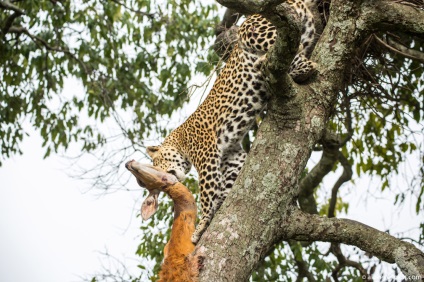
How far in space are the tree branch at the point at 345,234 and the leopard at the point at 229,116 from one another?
3.58 ft

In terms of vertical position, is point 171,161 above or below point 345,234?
above

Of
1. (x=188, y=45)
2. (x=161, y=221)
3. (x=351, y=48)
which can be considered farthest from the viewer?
(x=188, y=45)

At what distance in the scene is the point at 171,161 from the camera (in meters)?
7.10

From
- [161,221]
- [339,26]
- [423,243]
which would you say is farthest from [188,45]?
[339,26]

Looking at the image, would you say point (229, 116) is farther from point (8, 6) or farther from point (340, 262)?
point (8, 6)

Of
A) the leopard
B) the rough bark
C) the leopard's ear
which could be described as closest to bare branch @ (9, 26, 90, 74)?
the leopard's ear

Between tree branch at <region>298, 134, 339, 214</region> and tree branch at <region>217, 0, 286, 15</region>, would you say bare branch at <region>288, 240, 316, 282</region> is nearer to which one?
tree branch at <region>298, 134, 339, 214</region>

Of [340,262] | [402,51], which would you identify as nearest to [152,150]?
[402,51]

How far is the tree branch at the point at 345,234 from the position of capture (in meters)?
5.06

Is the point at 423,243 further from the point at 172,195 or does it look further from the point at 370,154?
the point at 172,195

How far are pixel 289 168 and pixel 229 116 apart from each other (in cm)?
160

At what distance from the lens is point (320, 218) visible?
5203 millimetres

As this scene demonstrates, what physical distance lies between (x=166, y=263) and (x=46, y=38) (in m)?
6.55

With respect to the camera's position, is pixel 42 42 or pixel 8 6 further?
pixel 42 42
